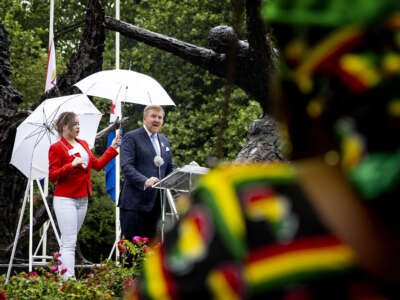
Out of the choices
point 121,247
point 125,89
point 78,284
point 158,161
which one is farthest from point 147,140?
point 78,284

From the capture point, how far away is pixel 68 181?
627 cm

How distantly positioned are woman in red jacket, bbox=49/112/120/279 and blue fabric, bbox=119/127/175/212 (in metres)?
0.37

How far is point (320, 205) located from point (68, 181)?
18.6 feet

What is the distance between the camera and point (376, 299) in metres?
0.70

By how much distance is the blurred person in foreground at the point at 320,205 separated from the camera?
2.32 ft

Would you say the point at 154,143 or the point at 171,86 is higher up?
the point at 171,86

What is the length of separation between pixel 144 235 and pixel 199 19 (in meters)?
12.5

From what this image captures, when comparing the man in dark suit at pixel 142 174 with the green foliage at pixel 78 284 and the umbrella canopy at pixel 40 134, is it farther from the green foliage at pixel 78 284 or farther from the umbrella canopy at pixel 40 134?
the umbrella canopy at pixel 40 134

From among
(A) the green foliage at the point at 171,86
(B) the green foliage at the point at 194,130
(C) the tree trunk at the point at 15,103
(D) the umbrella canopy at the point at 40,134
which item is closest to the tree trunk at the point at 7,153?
(C) the tree trunk at the point at 15,103

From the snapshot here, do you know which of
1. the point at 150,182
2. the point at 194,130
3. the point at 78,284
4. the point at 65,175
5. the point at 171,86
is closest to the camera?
the point at 78,284

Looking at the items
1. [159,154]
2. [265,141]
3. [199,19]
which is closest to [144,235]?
[159,154]

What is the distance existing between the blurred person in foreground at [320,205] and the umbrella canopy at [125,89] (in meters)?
6.46

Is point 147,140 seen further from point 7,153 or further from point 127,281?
point 7,153

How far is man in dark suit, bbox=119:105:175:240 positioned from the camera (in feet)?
20.5
